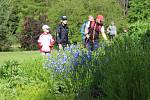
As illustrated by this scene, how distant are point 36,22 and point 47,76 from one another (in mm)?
33480

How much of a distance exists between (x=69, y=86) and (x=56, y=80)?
19.1 inches

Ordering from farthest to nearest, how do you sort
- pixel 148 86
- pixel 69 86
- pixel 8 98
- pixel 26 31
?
1. pixel 26 31
2. pixel 69 86
3. pixel 8 98
4. pixel 148 86

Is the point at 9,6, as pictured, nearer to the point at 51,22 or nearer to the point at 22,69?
the point at 51,22

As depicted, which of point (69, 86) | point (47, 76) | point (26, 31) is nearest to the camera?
point (69, 86)

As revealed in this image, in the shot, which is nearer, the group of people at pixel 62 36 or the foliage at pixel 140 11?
the group of people at pixel 62 36

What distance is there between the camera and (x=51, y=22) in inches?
1663

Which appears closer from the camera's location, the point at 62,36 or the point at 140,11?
the point at 62,36

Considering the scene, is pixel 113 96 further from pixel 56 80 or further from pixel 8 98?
pixel 56 80

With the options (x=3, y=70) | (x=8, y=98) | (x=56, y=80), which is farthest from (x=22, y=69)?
(x=8, y=98)

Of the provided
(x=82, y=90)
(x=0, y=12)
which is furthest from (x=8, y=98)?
(x=0, y=12)

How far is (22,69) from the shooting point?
980 cm

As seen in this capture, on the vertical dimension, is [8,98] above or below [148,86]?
below

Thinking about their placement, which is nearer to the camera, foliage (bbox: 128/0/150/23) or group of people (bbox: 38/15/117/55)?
group of people (bbox: 38/15/117/55)

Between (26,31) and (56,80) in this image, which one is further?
(26,31)
